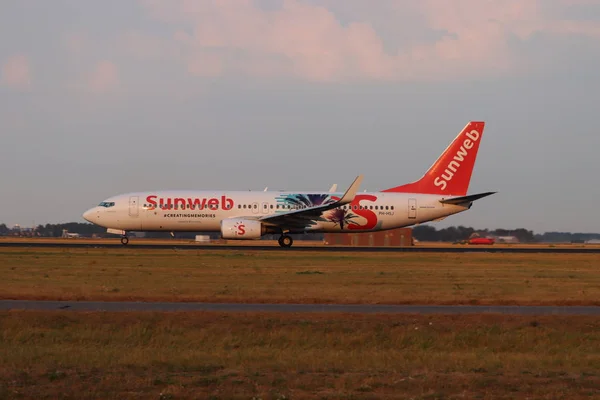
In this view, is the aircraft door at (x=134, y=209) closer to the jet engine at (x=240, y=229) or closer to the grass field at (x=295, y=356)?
the jet engine at (x=240, y=229)

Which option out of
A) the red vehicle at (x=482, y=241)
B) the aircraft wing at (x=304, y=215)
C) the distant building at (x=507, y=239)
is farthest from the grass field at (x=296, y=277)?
the distant building at (x=507, y=239)

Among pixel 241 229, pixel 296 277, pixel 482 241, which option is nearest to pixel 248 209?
pixel 241 229

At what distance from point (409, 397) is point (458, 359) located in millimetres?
4072

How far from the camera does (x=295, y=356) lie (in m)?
16.0

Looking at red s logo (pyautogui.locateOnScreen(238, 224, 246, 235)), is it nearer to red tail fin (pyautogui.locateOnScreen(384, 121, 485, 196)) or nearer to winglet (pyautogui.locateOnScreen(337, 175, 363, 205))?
winglet (pyautogui.locateOnScreen(337, 175, 363, 205))

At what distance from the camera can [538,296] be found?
26.2m

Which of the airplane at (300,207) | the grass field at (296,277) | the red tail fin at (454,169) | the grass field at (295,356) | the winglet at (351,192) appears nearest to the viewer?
the grass field at (295,356)

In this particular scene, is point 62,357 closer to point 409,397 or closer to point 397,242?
point 409,397

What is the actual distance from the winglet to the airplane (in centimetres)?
6

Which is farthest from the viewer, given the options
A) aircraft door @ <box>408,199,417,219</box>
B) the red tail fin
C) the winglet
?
the red tail fin

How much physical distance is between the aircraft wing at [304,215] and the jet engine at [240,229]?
3.30ft

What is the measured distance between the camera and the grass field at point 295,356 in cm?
1254

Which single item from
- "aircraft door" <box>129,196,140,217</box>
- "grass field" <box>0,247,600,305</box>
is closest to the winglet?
"grass field" <box>0,247,600,305</box>

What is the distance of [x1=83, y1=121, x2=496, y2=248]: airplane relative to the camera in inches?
2103
